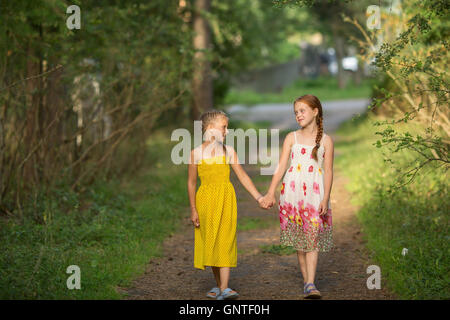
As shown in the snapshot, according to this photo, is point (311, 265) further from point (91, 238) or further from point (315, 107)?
point (91, 238)

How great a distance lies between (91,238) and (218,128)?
2.57 metres

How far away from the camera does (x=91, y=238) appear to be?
7301 millimetres

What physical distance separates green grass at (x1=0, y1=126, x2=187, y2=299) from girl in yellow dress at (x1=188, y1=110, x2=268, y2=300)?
82 cm

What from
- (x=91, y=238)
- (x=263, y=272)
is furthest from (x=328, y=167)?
(x=91, y=238)

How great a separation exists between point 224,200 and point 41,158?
4.12m

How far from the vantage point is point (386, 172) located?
10.0 m

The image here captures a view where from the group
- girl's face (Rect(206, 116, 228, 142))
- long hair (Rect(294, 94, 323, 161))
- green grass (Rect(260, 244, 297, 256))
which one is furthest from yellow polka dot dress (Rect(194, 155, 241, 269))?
green grass (Rect(260, 244, 297, 256))

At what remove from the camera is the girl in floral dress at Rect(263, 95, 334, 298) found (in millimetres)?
5457

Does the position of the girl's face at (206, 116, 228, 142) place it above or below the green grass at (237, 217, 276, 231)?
above

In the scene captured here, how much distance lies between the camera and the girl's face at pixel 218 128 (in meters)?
5.38

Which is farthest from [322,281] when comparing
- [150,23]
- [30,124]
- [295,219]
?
[150,23]

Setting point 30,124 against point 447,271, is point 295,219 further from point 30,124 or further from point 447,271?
point 30,124

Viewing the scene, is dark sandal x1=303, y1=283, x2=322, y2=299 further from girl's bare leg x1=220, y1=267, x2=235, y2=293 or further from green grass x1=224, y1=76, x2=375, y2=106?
green grass x1=224, y1=76, x2=375, y2=106

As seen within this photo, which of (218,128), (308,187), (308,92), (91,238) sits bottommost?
(91,238)
